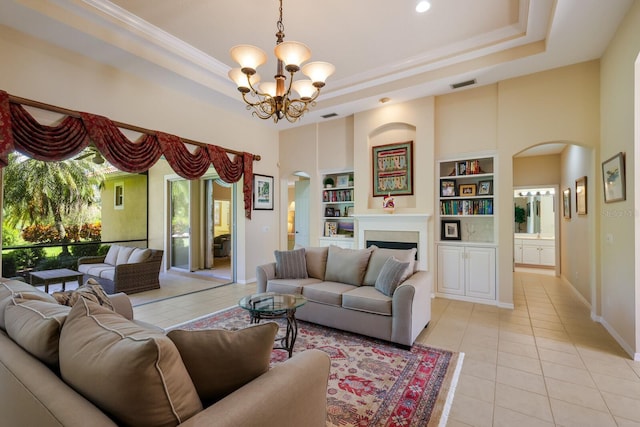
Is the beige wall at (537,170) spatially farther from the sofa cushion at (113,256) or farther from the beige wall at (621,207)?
the sofa cushion at (113,256)

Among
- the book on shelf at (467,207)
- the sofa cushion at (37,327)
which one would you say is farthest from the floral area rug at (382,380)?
the book on shelf at (467,207)

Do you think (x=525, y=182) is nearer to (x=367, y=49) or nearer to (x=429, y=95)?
(x=429, y=95)

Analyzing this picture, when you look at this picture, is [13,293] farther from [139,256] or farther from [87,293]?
[139,256]

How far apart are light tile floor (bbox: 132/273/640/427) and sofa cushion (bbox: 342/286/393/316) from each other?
1.96ft

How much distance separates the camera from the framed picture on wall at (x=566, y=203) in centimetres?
540

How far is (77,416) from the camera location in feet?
2.72

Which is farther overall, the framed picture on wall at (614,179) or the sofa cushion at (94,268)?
the sofa cushion at (94,268)

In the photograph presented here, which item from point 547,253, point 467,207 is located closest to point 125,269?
point 467,207

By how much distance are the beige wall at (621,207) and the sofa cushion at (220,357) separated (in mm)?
3388

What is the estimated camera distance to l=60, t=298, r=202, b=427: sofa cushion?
843 millimetres

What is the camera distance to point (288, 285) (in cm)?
358

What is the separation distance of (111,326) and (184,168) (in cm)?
365

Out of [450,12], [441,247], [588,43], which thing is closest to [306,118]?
[450,12]

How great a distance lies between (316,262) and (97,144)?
2986 millimetres
